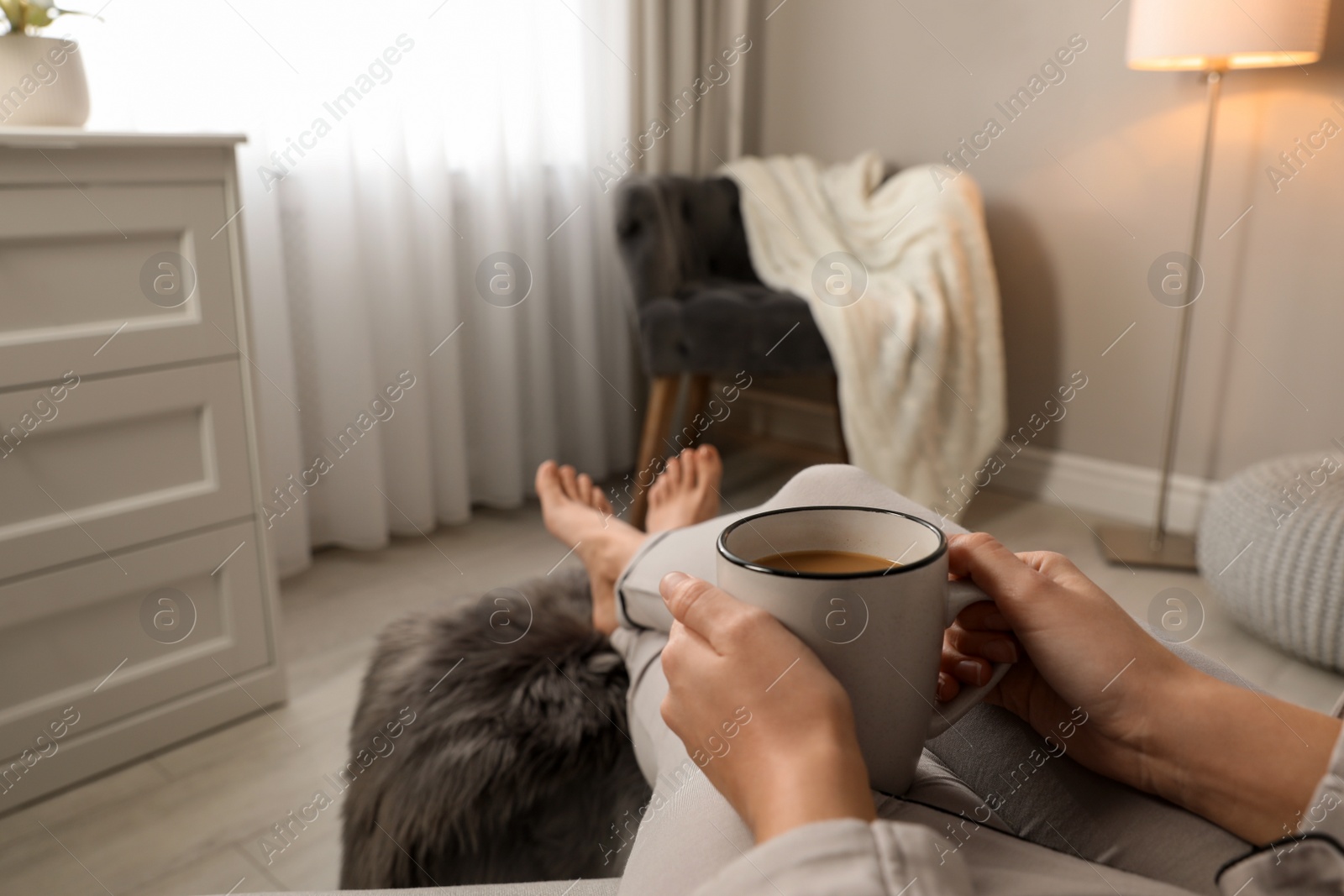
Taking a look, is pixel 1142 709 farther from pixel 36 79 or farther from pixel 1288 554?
pixel 36 79

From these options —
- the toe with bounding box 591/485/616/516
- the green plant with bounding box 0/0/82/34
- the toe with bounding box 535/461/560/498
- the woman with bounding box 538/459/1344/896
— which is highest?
the green plant with bounding box 0/0/82/34

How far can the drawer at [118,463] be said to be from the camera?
1.13m

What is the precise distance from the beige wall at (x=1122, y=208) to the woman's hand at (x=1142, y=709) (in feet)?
5.70

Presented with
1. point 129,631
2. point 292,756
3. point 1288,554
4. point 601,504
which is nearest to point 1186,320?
point 1288,554

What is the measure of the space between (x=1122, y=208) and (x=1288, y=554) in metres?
0.93

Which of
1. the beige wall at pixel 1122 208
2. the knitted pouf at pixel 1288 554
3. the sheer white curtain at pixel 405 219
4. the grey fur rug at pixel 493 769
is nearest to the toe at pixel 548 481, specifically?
the grey fur rug at pixel 493 769

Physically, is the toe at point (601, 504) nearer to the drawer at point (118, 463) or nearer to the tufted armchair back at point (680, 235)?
the drawer at point (118, 463)

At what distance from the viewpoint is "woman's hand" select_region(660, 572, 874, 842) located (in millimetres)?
401

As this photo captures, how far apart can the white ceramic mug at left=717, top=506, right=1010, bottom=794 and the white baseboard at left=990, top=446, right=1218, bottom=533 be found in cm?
189

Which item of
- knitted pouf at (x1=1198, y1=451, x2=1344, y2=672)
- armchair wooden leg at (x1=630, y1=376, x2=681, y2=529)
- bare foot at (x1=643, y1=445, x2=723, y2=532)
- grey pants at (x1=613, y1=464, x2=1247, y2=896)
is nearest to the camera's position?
grey pants at (x1=613, y1=464, x2=1247, y2=896)

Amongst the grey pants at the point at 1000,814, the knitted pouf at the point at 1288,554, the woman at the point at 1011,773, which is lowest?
the knitted pouf at the point at 1288,554

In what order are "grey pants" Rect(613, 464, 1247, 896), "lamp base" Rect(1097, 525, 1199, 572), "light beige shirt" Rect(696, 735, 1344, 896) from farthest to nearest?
"lamp base" Rect(1097, 525, 1199, 572)
"grey pants" Rect(613, 464, 1247, 896)
"light beige shirt" Rect(696, 735, 1344, 896)

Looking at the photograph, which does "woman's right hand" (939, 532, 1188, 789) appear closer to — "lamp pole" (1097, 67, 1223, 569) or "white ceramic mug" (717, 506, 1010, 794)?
→ "white ceramic mug" (717, 506, 1010, 794)

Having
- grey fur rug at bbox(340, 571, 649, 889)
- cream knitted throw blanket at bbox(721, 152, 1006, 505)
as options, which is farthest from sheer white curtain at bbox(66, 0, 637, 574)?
grey fur rug at bbox(340, 571, 649, 889)
